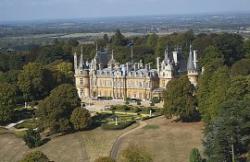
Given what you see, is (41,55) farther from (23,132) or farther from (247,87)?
(247,87)

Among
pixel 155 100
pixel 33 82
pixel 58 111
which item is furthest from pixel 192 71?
pixel 33 82

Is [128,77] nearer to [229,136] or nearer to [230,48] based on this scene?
[230,48]

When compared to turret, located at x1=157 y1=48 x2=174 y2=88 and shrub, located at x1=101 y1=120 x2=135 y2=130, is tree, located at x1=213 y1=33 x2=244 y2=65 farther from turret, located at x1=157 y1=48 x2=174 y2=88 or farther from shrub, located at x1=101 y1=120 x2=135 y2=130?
shrub, located at x1=101 y1=120 x2=135 y2=130

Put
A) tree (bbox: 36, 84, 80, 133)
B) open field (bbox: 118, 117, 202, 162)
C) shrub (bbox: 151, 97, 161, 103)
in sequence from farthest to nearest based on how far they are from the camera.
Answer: shrub (bbox: 151, 97, 161, 103)
tree (bbox: 36, 84, 80, 133)
open field (bbox: 118, 117, 202, 162)

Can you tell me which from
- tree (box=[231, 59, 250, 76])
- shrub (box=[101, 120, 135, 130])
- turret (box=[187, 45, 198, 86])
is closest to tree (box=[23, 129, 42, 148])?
shrub (box=[101, 120, 135, 130])

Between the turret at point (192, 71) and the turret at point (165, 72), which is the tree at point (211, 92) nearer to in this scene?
the turret at point (192, 71)

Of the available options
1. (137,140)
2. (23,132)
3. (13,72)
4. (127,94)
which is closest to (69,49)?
(13,72)
